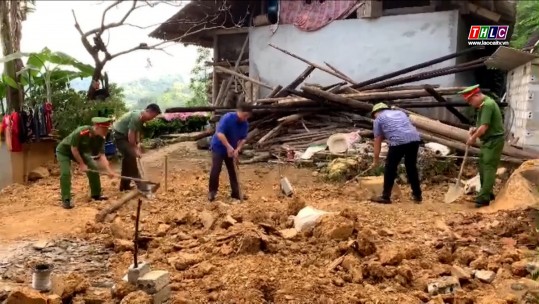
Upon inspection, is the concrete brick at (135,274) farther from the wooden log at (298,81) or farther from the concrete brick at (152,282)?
the wooden log at (298,81)

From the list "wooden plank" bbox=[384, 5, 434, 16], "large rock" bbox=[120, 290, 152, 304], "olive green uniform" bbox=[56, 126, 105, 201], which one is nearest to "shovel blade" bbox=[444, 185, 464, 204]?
"large rock" bbox=[120, 290, 152, 304]

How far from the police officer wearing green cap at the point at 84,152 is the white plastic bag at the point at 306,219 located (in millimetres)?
2806

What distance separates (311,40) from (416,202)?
644 cm

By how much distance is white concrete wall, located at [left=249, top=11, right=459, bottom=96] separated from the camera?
1101 centimetres

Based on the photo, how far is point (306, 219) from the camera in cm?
530

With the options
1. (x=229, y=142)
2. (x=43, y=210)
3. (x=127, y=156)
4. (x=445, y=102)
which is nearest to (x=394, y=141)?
(x=229, y=142)

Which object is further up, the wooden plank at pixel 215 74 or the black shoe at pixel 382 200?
the wooden plank at pixel 215 74

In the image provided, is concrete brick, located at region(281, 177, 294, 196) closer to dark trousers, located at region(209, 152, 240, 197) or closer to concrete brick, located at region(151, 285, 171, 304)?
dark trousers, located at region(209, 152, 240, 197)

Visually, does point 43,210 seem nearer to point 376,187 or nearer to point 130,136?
point 130,136

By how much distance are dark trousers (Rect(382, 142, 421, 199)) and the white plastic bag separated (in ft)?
5.99

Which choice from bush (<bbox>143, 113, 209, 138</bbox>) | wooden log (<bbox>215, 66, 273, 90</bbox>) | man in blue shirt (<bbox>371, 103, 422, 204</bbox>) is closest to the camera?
man in blue shirt (<bbox>371, 103, 422, 204</bbox>)

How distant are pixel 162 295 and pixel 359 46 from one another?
9.15 metres

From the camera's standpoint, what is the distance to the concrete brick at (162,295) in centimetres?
381

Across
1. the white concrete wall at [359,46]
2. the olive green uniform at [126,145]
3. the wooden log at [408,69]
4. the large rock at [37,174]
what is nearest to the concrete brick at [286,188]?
the olive green uniform at [126,145]
